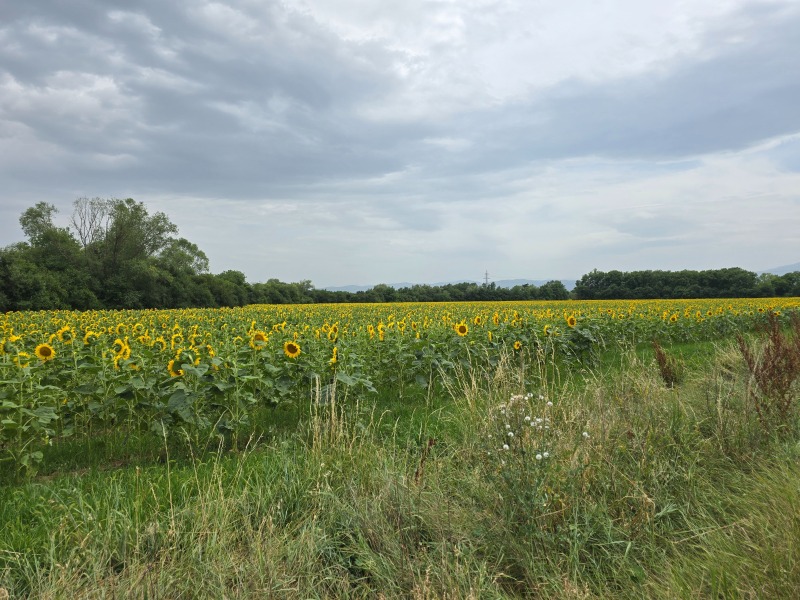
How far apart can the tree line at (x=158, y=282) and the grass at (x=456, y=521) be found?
125ft

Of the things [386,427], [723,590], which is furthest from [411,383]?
[723,590]

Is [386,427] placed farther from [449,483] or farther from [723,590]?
[723,590]

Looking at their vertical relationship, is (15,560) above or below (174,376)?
below

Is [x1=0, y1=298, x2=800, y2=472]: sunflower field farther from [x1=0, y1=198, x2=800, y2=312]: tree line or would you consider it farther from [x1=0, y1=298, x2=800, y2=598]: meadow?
[x1=0, y1=198, x2=800, y2=312]: tree line

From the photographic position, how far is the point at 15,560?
3281mm

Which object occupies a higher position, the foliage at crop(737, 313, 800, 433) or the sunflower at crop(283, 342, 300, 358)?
the sunflower at crop(283, 342, 300, 358)

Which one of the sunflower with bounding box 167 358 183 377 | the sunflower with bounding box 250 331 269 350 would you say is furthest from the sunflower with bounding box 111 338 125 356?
the sunflower with bounding box 250 331 269 350

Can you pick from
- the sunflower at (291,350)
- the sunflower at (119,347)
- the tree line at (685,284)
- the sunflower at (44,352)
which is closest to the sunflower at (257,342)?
the sunflower at (291,350)

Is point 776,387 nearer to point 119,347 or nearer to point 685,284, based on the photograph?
point 119,347

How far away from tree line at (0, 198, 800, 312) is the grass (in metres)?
38.1

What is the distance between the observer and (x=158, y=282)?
45812mm

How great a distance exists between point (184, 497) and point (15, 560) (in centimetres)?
111

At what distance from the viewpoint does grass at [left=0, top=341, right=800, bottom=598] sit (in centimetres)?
305

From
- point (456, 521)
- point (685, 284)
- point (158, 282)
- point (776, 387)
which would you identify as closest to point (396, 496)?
point (456, 521)
